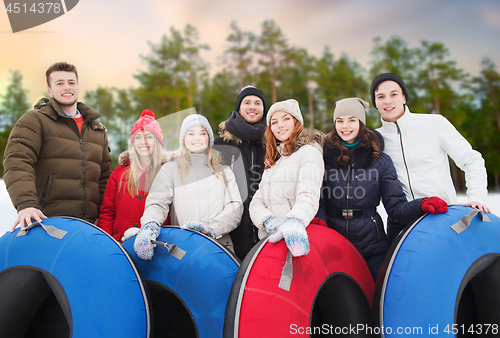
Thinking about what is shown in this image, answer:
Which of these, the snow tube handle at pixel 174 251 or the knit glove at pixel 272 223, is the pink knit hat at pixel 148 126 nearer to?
the snow tube handle at pixel 174 251

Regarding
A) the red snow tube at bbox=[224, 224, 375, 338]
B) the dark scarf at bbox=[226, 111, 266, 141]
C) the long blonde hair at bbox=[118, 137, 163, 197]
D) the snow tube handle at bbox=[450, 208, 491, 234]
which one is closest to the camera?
the red snow tube at bbox=[224, 224, 375, 338]

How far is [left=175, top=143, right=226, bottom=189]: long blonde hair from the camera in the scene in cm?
247

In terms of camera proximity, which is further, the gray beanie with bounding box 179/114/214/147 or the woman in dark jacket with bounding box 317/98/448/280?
the gray beanie with bounding box 179/114/214/147

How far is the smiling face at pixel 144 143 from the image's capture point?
108 inches

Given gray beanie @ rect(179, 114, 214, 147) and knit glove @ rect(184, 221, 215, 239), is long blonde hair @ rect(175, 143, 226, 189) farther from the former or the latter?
knit glove @ rect(184, 221, 215, 239)

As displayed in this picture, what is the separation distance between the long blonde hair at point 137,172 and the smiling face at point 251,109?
0.83m

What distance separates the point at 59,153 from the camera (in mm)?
2545

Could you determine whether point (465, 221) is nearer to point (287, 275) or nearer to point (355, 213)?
point (355, 213)

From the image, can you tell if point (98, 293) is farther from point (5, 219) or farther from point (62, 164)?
point (5, 219)

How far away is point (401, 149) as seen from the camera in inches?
96.7

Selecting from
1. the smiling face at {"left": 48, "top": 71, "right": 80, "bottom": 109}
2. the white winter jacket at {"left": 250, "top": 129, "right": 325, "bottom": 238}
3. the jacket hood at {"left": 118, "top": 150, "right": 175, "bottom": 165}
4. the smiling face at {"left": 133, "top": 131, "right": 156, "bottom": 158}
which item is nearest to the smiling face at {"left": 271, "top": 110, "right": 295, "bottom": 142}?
the white winter jacket at {"left": 250, "top": 129, "right": 325, "bottom": 238}

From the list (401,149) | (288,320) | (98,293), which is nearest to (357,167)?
(401,149)

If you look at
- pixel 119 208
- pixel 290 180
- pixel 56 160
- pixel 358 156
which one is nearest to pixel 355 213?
pixel 358 156

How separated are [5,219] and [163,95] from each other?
47.7ft
